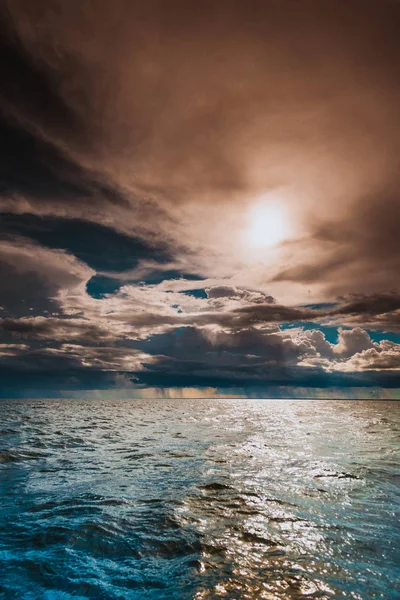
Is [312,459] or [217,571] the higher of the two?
[217,571]

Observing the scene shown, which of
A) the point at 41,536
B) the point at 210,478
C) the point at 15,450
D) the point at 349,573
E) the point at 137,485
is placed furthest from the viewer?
the point at 15,450

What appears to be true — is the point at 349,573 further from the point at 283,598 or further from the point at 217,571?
the point at 217,571

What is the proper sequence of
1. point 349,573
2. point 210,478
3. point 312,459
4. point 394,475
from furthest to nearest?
1. point 312,459
2. point 394,475
3. point 210,478
4. point 349,573

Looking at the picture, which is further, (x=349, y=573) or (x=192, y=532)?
(x=192, y=532)

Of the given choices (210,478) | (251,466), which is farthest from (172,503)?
(251,466)

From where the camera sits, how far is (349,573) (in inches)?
279

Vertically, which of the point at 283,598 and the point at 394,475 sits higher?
Result: the point at 283,598

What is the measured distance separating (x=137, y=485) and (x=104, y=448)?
11.4 m

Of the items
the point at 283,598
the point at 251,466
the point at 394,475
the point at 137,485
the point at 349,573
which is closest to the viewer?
the point at 283,598

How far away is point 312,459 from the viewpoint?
2028 centimetres

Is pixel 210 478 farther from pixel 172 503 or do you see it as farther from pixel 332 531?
pixel 332 531

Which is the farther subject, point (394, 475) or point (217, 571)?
point (394, 475)

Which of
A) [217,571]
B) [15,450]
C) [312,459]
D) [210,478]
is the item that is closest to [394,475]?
[312,459]

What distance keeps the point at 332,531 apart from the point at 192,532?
390 cm
